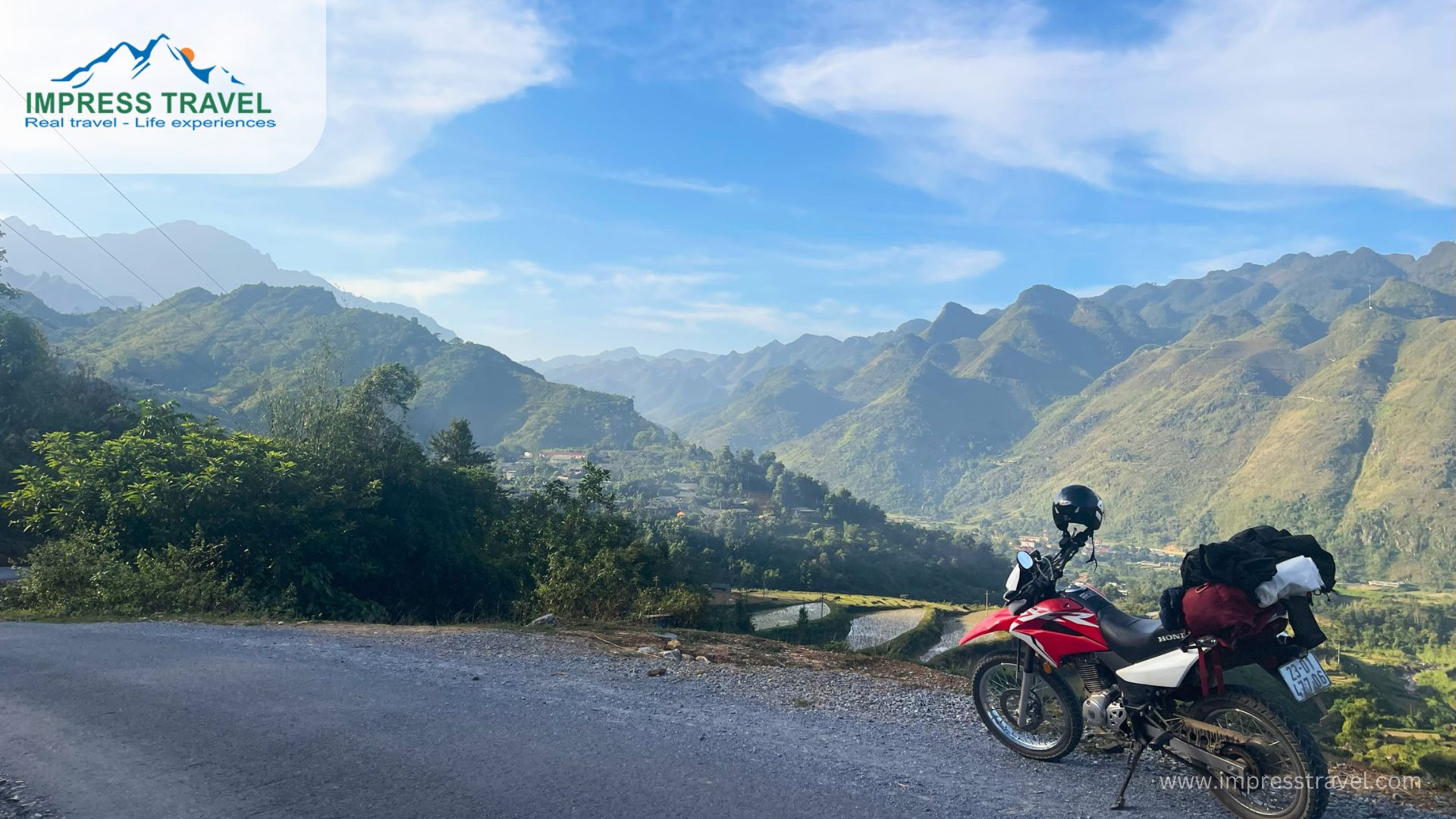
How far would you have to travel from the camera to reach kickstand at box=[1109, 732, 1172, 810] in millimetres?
4402

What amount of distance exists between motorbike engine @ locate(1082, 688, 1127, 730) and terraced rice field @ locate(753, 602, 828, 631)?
29454mm

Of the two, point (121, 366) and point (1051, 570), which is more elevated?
point (121, 366)

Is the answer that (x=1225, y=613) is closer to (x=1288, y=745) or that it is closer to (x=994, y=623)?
(x=1288, y=745)

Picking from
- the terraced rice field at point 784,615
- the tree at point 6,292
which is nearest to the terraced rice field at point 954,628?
the terraced rice field at point 784,615

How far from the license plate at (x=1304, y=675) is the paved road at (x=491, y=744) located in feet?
2.51

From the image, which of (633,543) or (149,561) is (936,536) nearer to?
(633,543)

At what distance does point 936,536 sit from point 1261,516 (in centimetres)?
8606

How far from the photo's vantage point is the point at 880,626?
47688mm

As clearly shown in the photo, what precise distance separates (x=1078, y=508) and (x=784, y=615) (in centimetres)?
4033

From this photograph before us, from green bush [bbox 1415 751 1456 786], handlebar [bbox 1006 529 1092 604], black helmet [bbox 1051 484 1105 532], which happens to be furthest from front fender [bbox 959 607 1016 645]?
green bush [bbox 1415 751 1456 786]

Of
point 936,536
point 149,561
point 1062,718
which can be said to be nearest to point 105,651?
point 149,561

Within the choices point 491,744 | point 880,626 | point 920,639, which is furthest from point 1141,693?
point 880,626

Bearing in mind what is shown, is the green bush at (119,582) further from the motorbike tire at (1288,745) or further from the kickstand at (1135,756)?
the motorbike tire at (1288,745)

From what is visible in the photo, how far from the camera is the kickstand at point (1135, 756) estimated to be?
173 inches
